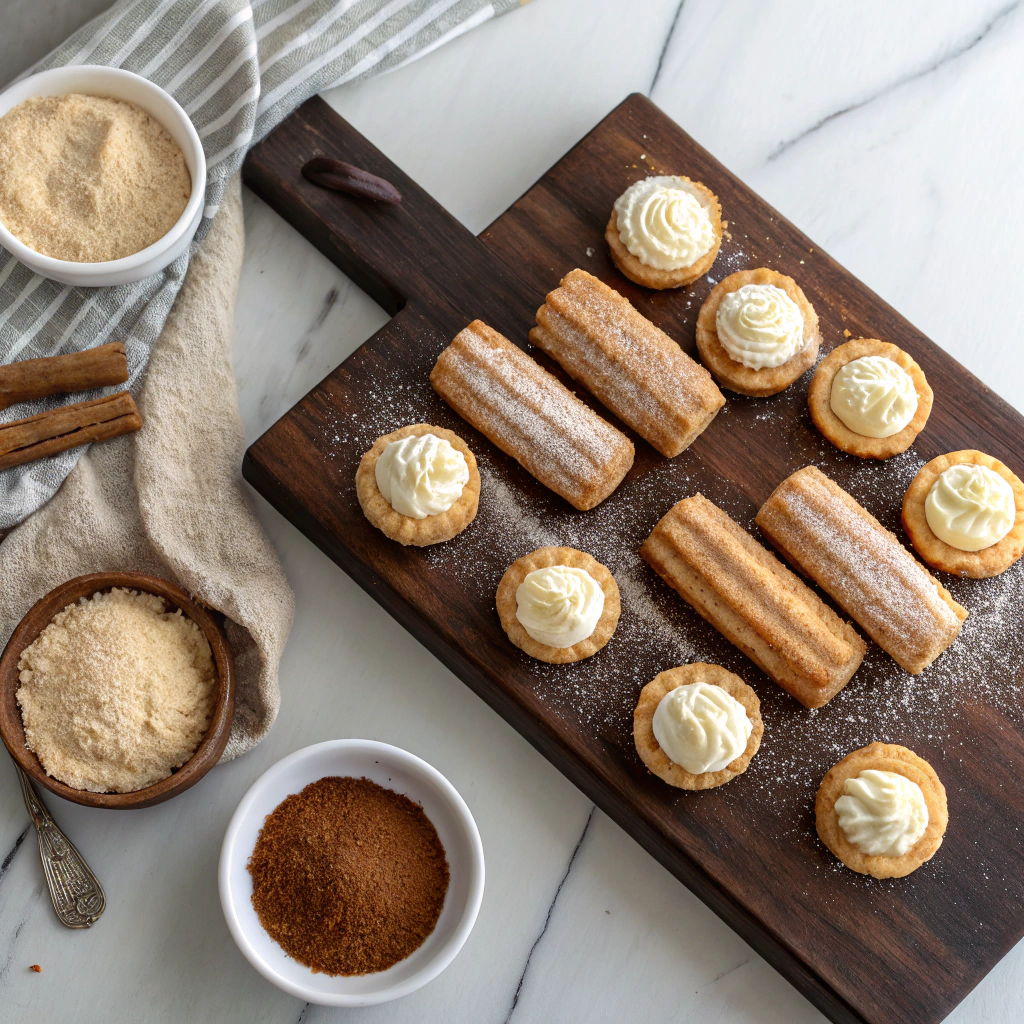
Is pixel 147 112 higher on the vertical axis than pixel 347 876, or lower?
higher

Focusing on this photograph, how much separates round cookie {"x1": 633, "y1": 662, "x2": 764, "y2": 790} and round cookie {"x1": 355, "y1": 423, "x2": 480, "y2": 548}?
1.59 ft

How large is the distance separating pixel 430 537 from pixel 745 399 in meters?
0.72

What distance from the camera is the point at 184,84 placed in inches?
82.3

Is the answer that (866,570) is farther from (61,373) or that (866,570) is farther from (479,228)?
(61,373)

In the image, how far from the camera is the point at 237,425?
6.72ft

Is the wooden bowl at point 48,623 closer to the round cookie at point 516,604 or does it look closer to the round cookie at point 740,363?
the round cookie at point 516,604

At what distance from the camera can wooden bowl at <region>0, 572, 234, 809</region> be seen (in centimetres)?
174

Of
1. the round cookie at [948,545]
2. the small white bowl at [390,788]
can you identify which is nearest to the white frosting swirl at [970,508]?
the round cookie at [948,545]

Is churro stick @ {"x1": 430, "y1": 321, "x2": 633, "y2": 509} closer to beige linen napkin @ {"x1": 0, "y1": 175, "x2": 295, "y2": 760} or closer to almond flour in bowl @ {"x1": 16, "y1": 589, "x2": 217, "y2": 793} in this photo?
beige linen napkin @ {"x1": 0, "y1": 175, "x2": 295, "y2": 760}

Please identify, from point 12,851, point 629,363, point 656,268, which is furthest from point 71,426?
point 656,268

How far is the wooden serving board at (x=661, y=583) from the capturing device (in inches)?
72.9

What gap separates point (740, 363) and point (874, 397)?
0.27 metres

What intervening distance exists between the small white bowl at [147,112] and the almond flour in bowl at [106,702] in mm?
638

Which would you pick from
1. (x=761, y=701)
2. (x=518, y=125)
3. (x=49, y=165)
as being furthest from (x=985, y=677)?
(x=49, y=165)
